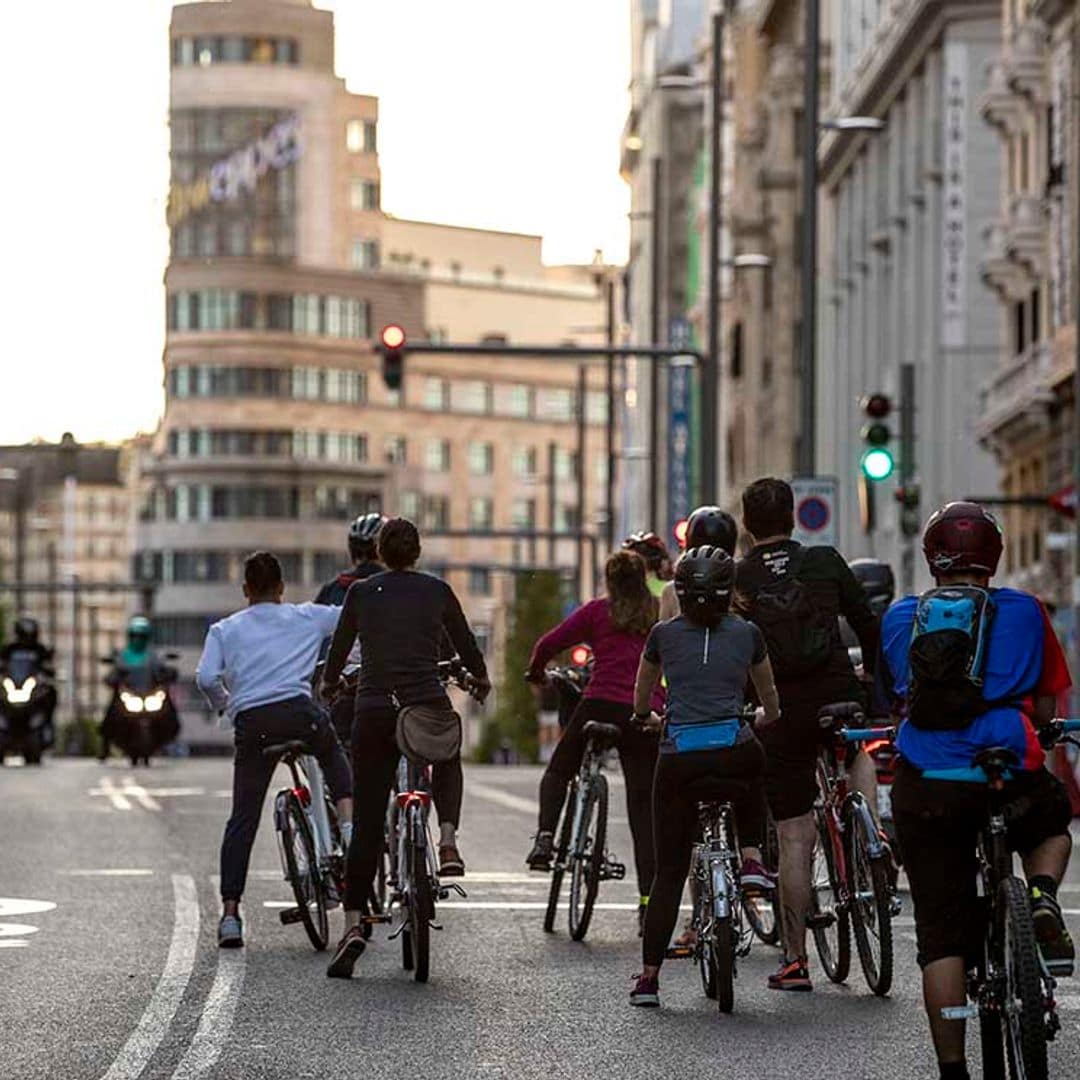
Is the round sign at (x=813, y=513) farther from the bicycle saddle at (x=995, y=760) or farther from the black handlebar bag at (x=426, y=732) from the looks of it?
the bicycle saddle at (x=995, y=760)

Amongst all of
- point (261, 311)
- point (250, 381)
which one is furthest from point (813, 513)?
point (261, 311)

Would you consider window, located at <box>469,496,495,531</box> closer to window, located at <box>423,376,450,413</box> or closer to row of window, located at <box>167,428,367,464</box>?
window, located at <box>423,376,450,413</box>

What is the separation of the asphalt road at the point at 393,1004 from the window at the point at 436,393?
159 metres

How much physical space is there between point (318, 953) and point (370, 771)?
110 cm

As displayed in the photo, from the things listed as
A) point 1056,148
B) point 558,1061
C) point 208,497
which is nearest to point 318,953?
point 558,1061

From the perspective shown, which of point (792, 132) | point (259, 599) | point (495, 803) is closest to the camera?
point (259, 599)

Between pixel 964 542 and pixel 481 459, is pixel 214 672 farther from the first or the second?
pixel 481 459

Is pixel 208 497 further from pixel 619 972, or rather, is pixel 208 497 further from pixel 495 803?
pixel 619 972

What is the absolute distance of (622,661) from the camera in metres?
17.0

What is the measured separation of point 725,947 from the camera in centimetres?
1372

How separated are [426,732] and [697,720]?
1.76 m

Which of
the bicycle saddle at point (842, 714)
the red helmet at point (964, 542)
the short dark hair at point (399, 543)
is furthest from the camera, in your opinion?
the short dark hair at point (399, 543)

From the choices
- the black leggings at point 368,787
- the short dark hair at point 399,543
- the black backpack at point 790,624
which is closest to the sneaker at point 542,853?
the black leggings at point 368,787

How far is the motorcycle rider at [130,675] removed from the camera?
1841 inches
